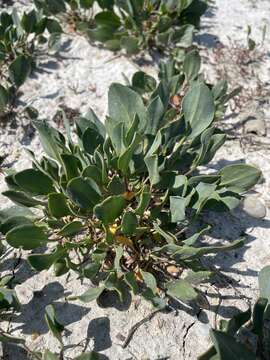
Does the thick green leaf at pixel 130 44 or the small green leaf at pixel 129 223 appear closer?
the small green leaf at pixel 129 223

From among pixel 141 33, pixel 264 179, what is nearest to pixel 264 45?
pixel 141 33

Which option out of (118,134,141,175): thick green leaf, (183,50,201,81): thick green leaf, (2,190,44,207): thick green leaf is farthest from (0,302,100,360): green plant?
(183,50,201,81): thick green leaf

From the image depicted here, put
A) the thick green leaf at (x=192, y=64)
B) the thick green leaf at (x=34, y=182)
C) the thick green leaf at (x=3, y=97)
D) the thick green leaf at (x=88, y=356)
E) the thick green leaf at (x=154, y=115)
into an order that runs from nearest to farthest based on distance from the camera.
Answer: the thick green leaf at (x=88, y=356) → the thick green leaf at (x=34, y=182) → the thick green leaf at (x=154, y=115) → the thick green leaf at (x=3, y=97) → the thick green leaf at (x=192, y=64)

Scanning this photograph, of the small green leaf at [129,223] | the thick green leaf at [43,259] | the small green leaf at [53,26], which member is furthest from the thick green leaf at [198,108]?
the small green leaf at [53,26]

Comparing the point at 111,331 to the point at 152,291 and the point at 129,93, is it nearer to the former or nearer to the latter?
the point at 152,291

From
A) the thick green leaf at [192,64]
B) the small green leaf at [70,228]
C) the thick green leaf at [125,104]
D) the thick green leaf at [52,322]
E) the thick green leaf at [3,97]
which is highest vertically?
the thick green leaf at [125,104]

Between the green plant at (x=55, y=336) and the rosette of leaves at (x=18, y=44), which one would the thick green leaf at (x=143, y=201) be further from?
the rosette of leaves at (x=18, y=44)

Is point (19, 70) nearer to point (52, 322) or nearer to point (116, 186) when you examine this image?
point (116, 186)

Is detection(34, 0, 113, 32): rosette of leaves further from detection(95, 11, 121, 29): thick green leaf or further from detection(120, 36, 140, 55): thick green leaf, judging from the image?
detection(120, 36, 140, 55): thick green leaf
